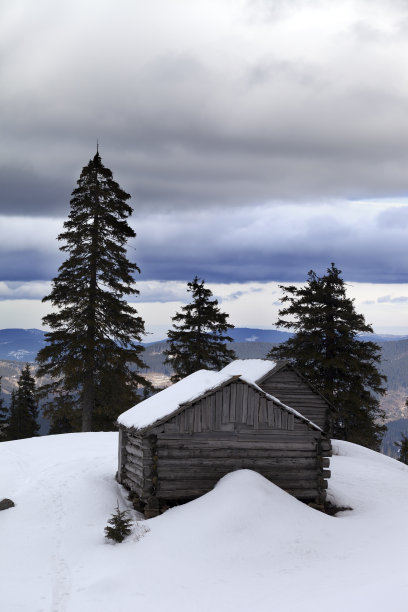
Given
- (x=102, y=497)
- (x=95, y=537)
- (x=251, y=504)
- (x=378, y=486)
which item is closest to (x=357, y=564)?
(x=251, y=504)

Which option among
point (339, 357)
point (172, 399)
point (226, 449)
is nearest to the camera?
point (226, 449)

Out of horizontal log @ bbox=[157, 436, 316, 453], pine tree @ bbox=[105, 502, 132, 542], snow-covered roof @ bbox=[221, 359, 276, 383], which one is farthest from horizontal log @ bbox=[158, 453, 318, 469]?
snow-covered roof @ bbox=[221, 359, 276, 383]

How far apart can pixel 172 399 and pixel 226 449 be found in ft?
7.88

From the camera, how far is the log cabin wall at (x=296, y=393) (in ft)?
87.6

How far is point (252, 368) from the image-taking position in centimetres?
2736

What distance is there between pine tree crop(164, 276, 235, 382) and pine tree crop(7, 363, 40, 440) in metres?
18.5

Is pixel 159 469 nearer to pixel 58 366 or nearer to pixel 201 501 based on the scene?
pixel 201 501

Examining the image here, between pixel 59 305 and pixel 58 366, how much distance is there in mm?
3436

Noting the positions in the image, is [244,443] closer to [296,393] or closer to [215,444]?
[215,444]

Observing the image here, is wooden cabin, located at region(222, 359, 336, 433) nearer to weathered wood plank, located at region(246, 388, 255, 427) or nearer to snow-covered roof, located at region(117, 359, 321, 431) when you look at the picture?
snow-covered roof, located at region(117, 359, 321, 431)

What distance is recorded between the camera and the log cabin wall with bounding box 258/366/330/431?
2669 centimetres

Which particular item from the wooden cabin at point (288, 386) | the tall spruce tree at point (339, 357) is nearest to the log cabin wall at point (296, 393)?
the wooden cabin at point (288, 386)

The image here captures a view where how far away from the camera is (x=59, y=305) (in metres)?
31.5

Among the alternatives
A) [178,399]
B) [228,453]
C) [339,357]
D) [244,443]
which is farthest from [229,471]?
[339,357]
